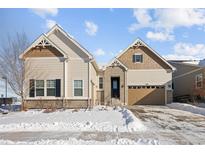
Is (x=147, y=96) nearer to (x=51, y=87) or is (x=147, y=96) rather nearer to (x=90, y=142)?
(x=51, y=87)

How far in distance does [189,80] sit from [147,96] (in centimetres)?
779

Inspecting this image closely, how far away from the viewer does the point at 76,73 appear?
79.3 ft

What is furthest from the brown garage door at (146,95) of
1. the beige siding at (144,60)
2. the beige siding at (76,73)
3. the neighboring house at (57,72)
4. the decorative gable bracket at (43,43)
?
the decorative gable bracket at (43,43)

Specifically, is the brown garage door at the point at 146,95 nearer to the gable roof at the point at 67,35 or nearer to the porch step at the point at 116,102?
the porch step at the point at 116,102

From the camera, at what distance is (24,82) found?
23969mm

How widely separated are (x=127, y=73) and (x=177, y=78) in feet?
32.0

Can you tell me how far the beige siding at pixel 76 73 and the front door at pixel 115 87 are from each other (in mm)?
9844

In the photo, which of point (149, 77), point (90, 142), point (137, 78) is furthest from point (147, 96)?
point (90, 142)

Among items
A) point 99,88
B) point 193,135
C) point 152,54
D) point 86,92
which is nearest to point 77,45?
point 86,92

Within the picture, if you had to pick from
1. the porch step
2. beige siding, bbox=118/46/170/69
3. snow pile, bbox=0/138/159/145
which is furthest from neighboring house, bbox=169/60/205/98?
snow pile, bbox=0/138/159/145

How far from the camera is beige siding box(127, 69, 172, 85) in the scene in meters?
33.4

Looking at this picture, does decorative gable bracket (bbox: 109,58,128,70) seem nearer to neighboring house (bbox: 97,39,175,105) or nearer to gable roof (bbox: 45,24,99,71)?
neighboring house (bbox: 97,39,175,105)
